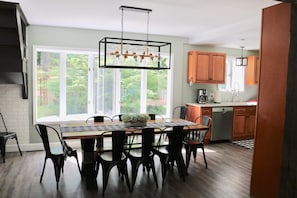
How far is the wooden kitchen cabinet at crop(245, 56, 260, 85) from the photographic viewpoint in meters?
6.97

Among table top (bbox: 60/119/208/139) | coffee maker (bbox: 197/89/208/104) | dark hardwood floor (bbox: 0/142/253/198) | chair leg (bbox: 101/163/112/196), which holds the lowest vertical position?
dark hardwood floor (bbox: 0/142/253/198)

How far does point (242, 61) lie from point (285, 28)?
3.43 m

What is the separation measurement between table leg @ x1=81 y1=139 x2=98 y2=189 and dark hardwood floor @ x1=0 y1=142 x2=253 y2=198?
0.10 m

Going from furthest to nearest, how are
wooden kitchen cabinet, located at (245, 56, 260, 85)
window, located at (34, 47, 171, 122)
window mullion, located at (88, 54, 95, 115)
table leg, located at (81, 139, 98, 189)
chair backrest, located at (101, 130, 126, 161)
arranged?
wooden kitchen cabinet, located at (245, 56, 260, 85) → window mullion, located at (88, 54, 95, 115) → window, located at (34, 47, 171, 122) → table leg, located at (81, 139, 98, 189) → chair backrest, located at (101, 130, 126, 161)

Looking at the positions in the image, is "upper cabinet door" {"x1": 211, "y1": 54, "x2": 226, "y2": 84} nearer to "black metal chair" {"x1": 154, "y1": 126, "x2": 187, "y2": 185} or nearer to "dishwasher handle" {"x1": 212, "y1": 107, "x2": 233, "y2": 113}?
"dishwasher handle" {"x1": 212, "y1": 107, "x2": 233, "y2": 113}

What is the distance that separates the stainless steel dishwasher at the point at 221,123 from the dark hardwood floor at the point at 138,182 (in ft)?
4.13

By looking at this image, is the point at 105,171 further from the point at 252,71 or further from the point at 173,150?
the point at 252,71

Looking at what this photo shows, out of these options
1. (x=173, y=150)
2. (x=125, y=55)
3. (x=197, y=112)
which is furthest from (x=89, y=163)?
(x=197, y=112)

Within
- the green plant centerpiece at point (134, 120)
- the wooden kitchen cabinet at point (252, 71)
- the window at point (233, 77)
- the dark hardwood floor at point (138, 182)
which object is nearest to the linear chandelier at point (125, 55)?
the green plant centerpiece at point (134, 120)

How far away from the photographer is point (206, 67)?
20.3 feet

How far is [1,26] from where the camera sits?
3.85 metres

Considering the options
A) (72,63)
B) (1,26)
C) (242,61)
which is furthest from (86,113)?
(242,61)

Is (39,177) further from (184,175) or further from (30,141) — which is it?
(184,175)

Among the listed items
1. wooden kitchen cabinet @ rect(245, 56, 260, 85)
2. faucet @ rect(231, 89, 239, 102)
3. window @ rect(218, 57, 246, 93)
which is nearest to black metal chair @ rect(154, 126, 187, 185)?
window @ rect(218, 57, 246, 93)
